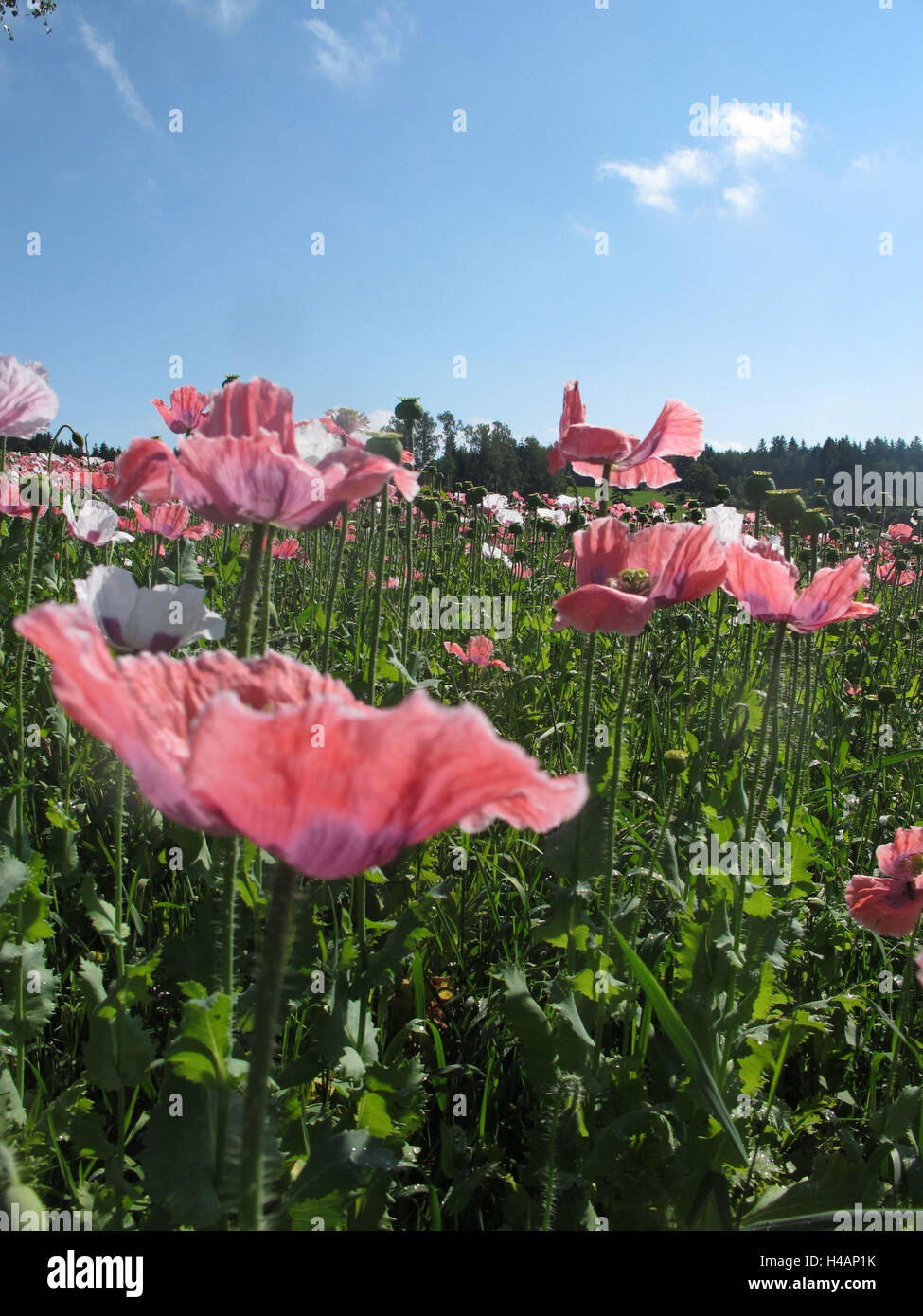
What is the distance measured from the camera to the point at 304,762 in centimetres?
56

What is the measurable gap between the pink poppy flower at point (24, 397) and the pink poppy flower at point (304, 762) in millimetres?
1181

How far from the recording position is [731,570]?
184 centimetres

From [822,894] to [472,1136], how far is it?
149 cm

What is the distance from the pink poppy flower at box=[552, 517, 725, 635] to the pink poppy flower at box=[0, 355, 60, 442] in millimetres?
1127

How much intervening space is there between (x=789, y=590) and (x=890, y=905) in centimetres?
73

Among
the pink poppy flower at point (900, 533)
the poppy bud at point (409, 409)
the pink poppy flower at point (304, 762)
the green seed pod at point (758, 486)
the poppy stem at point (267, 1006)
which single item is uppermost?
the pink poppy flower at point (900, 533)

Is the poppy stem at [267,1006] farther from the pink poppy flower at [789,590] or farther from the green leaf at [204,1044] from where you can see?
the pink poppy flower at [789,590]

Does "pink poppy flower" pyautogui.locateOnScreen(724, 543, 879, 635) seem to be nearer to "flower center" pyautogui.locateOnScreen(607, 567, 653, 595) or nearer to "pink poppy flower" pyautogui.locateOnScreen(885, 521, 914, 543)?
"flower center" pyautogui.locateOnScreen(607, 567, 653, 595)

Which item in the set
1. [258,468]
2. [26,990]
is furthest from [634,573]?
[26,990]

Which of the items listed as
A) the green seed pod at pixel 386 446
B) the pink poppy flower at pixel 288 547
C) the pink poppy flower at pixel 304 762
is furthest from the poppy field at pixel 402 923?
the pink poppy flower at pixel 288 547

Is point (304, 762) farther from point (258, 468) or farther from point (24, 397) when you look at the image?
point (24, 397)

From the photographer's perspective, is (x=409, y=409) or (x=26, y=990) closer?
(x=26, y=990)

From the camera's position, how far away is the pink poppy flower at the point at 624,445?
2.04 metres

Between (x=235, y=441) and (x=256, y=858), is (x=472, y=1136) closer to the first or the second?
(x=256, y=858)
